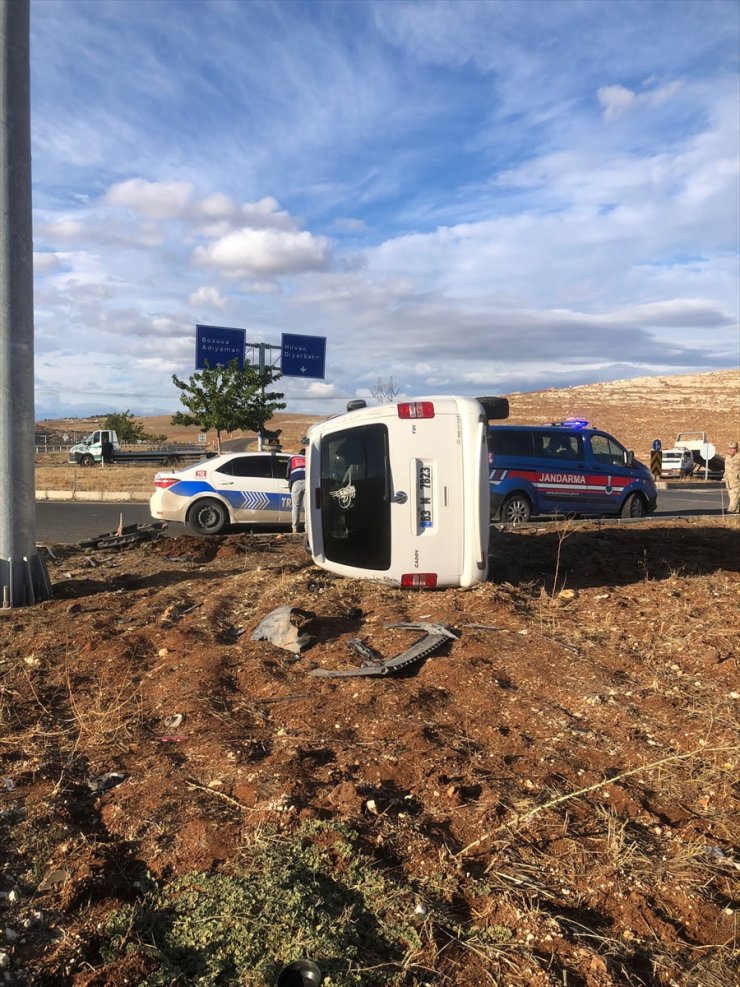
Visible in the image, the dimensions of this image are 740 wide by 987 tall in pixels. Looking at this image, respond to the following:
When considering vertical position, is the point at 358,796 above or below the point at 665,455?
below

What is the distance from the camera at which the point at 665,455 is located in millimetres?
34125

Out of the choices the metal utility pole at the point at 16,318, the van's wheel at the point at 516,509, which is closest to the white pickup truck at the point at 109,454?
the van's wheel at the point at 516,509

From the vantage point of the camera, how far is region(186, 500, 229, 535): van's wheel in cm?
1331

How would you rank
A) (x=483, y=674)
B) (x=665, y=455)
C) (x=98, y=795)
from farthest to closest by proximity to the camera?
(x=665, y=455)
(x=483, y=674)
(x=98, y=795)

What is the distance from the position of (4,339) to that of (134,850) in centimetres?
579

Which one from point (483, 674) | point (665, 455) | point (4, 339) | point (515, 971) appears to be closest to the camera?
point (515, 971)

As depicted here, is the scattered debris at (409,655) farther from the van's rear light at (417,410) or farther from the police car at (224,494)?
the police car at (224,494)

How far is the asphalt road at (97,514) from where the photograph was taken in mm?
13930

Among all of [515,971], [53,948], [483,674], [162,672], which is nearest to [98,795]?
[53,948]

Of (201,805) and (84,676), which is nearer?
(201,805)

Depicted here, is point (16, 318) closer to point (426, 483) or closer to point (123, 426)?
point (426, 483)

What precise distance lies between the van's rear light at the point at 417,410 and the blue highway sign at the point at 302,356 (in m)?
28.2

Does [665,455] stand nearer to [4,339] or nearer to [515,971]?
[4,339]

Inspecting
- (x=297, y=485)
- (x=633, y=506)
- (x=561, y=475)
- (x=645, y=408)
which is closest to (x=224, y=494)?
(x=297, y=485)
